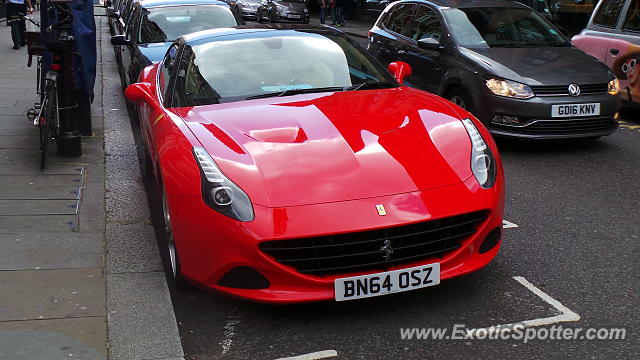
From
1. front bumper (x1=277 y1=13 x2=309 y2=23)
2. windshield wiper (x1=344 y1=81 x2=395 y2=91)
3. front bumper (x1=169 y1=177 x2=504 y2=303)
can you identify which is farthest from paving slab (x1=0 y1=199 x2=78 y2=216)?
front bumper (x1=277 y1=13 x2=309 y2=23)

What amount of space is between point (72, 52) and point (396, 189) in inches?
178

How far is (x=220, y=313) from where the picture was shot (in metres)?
4.00

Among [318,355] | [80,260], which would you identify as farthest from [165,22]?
[318,355]

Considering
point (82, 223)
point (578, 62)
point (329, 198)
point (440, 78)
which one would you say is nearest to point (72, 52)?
point (82, 223)

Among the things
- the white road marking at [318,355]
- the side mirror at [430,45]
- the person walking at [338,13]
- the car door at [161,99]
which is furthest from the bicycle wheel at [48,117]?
the person walking at [338,13]

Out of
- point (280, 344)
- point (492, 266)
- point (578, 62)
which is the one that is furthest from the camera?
point (578, 62)

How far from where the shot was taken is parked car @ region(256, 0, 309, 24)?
1176 inches

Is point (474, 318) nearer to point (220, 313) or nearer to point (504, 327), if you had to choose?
point (504, 327)

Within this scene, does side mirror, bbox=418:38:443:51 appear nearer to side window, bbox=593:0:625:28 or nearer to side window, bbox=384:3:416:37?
side window, bbox=384:3:416:37

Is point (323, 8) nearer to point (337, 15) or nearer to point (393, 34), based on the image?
point (337, 15)

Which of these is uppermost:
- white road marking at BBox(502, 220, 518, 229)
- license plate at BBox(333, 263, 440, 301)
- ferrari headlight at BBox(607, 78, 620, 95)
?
ferrari headlight at BBox(607, 78, 620, 95)

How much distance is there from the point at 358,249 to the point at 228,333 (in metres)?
0.77

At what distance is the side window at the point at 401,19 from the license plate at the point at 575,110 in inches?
104

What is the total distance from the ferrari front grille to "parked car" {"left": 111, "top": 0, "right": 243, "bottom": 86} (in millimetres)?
6146
